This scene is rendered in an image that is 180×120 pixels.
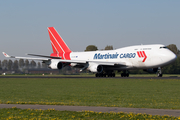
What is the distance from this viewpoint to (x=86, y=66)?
5519 cm

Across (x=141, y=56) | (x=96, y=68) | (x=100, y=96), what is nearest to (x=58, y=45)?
(x=96, y=68)

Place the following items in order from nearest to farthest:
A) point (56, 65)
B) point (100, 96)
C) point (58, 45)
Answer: point (100, 96), point (56, 65), point (58, 45)

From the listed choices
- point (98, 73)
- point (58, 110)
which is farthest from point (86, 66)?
point (58, 110)

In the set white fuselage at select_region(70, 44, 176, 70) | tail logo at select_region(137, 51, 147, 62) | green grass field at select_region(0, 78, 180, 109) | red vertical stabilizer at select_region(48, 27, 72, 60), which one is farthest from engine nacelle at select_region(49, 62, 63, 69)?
green grass field at select_region(0, 78, 180, 109)

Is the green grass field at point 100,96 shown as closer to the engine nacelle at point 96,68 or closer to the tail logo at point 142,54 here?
the tail logo at point 142,54

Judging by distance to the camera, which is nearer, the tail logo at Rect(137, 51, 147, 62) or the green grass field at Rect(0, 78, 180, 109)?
the green grass field at Rect(0, 78, 180, 109)

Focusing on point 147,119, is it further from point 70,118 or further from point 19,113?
Answer: point 19,113

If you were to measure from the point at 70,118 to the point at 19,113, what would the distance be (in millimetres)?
2677

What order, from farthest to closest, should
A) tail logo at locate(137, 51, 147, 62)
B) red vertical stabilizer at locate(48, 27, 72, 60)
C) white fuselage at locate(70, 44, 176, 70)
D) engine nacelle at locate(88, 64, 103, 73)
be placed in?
red vertical stabilizer at locate(48, 27, 72, 60) → engine nacelle at locate(88, 64, 103, 73) → tail logo at locate(137, 51, 147, 62) → white fuselage at locate(70, 44, 176, 70)

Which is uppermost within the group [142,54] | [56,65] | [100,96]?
[142,54]

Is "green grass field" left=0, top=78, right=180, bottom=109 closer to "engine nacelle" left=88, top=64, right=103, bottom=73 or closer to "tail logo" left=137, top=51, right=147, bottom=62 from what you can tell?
"tail logo" left=137, top=51, right=147, bottom=62

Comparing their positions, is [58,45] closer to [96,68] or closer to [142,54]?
[96,68]

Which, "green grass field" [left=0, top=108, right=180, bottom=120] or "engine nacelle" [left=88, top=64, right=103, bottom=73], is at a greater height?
"engine nacelle" [left=88, top=64, right=103, bottom=73]

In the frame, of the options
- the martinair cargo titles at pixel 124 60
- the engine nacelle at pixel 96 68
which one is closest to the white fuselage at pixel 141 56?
the martinair cargo titles at pixel 124 60
